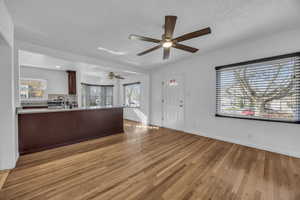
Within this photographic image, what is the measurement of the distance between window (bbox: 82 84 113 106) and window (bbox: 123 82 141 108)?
1.30m

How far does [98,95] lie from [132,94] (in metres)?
2.52

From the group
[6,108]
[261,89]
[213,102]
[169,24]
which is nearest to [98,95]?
[6,108]

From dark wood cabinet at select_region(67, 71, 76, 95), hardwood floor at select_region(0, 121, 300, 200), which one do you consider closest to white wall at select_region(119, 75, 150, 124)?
dark wood cabinet at select_region(67, 71, 76, 95)

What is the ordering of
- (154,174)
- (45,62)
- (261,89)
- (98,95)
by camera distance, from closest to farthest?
1. (154,174)
2. (261,89)
3. (45,62)
4. (98,95)

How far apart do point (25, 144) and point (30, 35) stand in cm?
222

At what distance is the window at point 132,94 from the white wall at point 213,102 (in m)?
1.65

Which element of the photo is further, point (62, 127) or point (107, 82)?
point (107, 82)

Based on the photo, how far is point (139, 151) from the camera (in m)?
2.60

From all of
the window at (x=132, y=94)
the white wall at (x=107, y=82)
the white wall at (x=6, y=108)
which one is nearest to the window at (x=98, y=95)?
the white wall at (x=107, y=82)

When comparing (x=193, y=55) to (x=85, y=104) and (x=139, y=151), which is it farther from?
(x=85, y=104)

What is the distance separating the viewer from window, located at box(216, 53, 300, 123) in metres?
2.37

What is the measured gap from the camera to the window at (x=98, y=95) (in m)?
7.00

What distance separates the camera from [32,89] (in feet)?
15.2

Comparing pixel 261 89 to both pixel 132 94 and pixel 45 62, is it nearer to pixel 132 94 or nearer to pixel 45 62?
pixel 132 94
